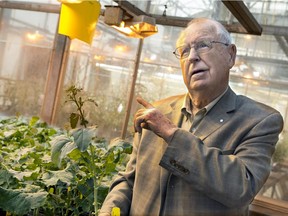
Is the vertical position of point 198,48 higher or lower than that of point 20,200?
higher

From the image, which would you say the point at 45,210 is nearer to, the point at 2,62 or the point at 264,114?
the point at 264,114

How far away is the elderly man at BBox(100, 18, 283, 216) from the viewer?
1.22 metres

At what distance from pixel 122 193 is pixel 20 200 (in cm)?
47

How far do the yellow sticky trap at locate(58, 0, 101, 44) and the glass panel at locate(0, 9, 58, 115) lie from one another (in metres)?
4.92

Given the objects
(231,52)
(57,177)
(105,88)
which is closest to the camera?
(231,52)

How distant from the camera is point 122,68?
6.03 m

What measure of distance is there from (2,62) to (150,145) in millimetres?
5838

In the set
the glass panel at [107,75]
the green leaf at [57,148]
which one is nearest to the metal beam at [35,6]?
the glass panel at [107,75]

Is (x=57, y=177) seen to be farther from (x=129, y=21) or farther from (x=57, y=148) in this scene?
(x=129, y=21)

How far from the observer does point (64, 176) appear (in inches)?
76.0

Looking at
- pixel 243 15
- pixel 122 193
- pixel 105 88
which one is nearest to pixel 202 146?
pixel 122 193

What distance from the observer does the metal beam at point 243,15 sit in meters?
3.75

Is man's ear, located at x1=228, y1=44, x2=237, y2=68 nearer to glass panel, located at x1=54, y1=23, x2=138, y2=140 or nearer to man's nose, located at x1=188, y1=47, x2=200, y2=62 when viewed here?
man's nose, located at x1=188, y1=47, x2=200, y2=62

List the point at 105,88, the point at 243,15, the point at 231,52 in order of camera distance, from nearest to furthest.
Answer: the point at 231,52
the point at 243,15
the point at 105,88
